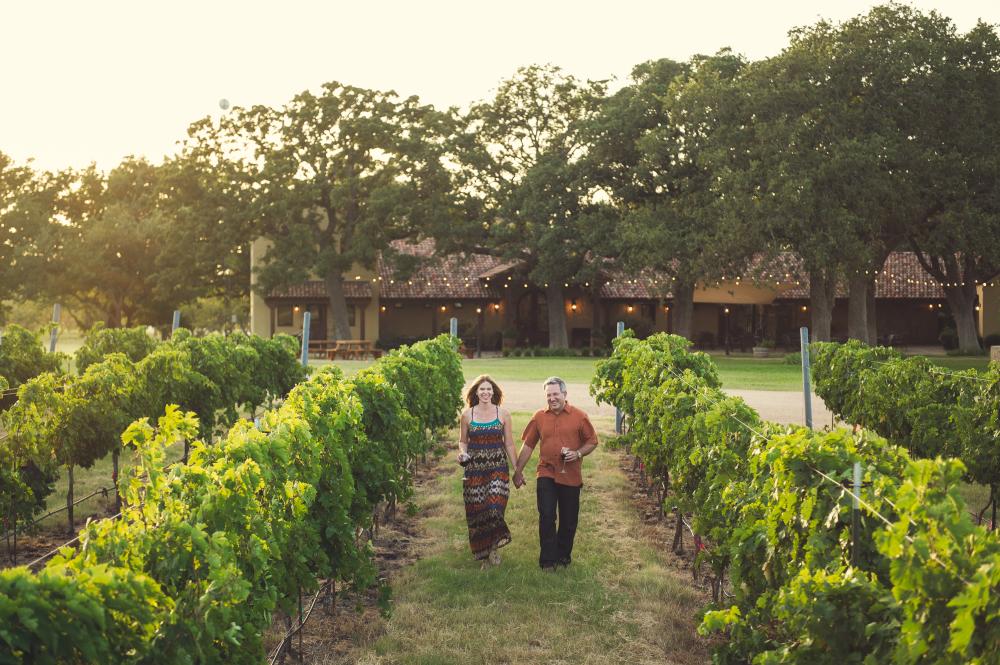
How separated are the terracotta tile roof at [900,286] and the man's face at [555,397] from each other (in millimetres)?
39527

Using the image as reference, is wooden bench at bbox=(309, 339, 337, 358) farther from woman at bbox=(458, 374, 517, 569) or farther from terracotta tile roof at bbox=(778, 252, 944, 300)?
woman at bbox=(458, 374, 517, 569)

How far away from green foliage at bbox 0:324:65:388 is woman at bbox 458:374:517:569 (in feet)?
28.3

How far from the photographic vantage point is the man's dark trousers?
25.9ft

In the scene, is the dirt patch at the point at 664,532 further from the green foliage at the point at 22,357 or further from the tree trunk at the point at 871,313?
the tree trunk at the point at 871,313

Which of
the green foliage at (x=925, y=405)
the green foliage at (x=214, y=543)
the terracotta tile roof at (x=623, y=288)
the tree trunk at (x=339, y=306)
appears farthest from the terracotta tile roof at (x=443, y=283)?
the green foliage at (x=214, y=543)

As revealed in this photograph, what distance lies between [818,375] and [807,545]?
34.8ft

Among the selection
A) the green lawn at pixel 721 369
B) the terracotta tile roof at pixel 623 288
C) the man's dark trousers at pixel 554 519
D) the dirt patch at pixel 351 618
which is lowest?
the dirt patch at pixel 351 618

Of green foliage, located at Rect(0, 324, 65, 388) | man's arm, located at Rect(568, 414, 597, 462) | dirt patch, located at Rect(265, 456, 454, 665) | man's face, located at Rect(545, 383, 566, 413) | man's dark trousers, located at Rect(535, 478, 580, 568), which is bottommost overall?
dirt patch, located at Rect(265, 456, 454, 665)

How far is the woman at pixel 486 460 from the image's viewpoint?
7934 millimetres

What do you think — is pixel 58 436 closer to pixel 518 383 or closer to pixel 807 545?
pixel 807 545

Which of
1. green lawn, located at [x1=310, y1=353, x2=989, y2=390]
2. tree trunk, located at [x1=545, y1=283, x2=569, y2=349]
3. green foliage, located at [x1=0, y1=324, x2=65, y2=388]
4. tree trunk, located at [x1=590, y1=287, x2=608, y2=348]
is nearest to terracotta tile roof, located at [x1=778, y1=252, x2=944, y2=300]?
green lawn, located at [x1=310, y1=353, x2=989, y2=390]

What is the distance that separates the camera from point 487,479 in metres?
7.94

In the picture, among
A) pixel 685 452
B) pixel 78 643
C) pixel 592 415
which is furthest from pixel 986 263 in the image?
A: pixel 78 643

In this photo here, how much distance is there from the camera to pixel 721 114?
1286 inches
